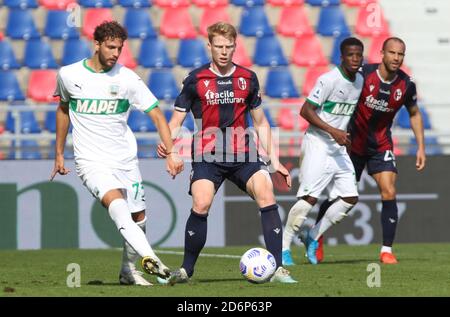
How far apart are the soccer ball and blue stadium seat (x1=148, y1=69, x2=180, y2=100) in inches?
344

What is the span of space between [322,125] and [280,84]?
21.0ft

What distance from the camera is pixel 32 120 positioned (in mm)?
16156

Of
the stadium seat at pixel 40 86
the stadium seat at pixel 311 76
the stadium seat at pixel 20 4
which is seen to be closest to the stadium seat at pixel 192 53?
the stadium seat at pixel 311 76

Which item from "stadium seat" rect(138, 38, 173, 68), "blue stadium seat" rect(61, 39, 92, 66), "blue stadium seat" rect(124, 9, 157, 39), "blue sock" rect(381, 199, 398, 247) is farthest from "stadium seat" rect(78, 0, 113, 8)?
"blue sock" rect(381, 199, 398, 247)

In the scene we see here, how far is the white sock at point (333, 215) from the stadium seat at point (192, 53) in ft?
19.9

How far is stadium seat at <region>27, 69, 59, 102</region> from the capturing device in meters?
16.8

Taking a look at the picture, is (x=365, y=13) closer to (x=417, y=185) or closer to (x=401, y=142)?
(x=401, y=142)

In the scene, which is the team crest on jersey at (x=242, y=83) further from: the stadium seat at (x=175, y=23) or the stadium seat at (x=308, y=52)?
the stadium seat at (x=175, y=23)

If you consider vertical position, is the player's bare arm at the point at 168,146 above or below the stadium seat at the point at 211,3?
below

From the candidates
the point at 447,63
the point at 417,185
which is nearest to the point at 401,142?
the point at 417,185

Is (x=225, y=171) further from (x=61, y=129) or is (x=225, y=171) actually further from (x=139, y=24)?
(x=139, y=24)

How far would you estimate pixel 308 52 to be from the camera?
17.4m

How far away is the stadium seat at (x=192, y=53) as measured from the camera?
17109 millimetres

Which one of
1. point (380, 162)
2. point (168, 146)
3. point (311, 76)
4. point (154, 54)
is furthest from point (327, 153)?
point (154, 54)
